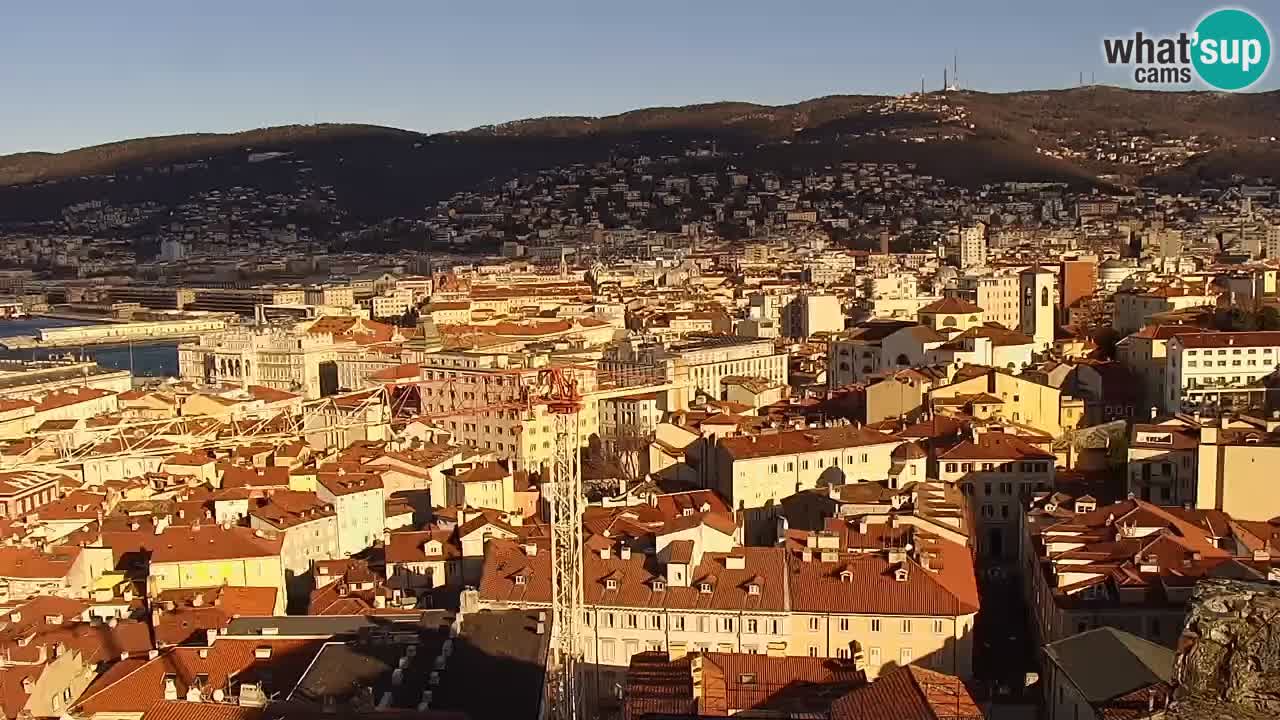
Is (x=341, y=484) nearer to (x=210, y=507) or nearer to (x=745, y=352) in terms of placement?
(x=210, y=507)

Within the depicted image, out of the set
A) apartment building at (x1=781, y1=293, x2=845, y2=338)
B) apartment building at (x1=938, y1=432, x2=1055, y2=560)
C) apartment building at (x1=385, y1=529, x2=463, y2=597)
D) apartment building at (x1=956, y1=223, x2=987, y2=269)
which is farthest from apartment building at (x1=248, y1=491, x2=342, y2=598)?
apartment building at (x1=956, y1=223, x2=987, y2=269)

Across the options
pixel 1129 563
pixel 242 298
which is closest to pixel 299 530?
pixel 1129 563

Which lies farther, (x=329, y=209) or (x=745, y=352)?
(x=329, y=209)

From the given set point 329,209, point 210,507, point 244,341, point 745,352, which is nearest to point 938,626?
point 210,507

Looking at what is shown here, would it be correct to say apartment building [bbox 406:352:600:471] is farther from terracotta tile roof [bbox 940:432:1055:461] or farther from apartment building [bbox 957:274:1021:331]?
apartment building [bbox 957:274:1021:331]

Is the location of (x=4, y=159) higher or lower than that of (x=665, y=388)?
higher

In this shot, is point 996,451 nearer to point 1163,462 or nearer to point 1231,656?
point 1163,462

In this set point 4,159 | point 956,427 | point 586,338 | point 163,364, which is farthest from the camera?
point 4,159
